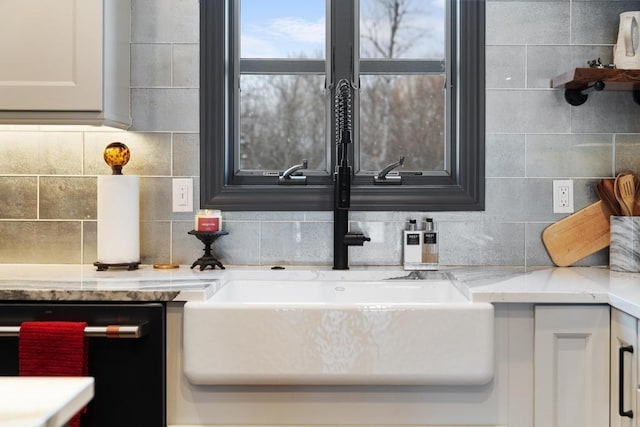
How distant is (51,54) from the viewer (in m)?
2.04

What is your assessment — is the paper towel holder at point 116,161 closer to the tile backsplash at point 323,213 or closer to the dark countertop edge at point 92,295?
the tile backsplash at point 323,213

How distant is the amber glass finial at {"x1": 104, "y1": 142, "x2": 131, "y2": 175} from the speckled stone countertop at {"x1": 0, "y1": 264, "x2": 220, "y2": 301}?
33 cm

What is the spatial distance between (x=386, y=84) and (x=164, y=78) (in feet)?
2.53

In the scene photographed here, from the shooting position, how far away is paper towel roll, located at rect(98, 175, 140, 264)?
2.15 metres

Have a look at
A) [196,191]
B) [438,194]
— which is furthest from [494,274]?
[196,191]

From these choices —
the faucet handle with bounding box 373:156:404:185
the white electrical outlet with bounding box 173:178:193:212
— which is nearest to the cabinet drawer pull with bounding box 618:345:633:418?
the faucet handle with bounding box 373:156:404:185

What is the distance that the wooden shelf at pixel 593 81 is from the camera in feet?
6.81

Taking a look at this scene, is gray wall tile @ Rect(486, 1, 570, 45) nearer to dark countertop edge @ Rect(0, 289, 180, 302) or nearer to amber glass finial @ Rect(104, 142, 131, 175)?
amber glass finial @ Rect(104, 142, 131, 175)

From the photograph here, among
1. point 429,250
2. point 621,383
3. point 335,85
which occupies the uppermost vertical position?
point 335,85

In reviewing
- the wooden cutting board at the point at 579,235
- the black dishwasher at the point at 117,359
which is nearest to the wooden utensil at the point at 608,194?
the wooden cutting board at the point at 579,235

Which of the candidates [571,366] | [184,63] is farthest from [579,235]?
[184,63]

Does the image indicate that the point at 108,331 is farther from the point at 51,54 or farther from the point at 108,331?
the point at 51,54

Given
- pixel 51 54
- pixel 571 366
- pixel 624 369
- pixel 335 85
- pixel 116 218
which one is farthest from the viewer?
pixel 335 85

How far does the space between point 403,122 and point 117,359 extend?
1.27 meters
